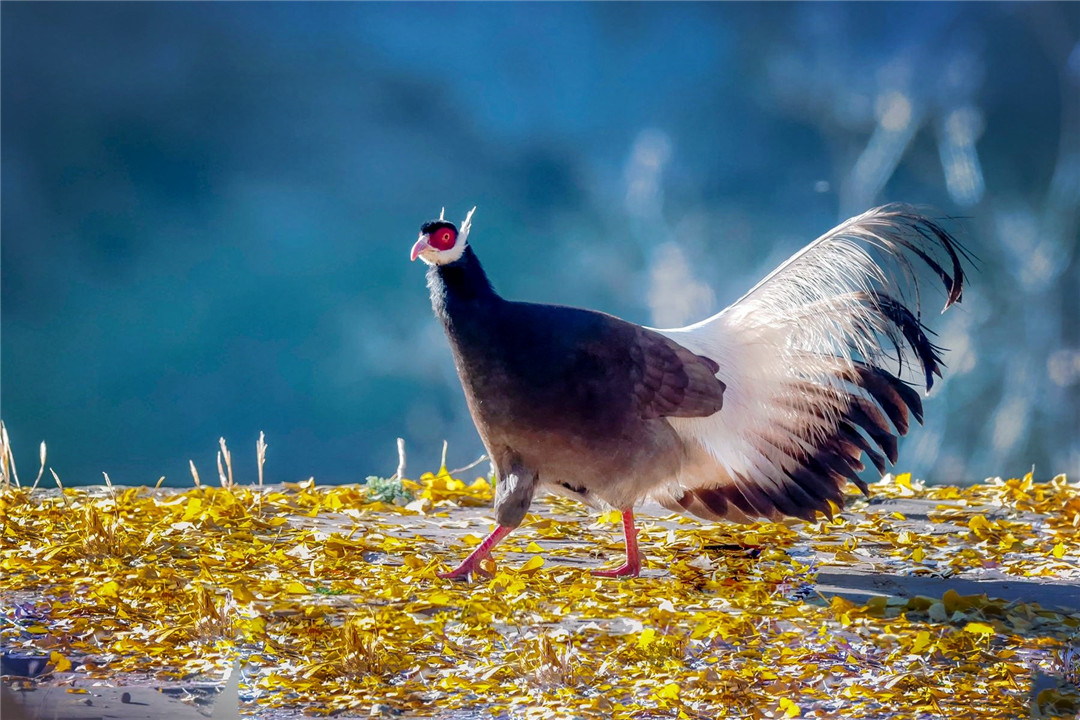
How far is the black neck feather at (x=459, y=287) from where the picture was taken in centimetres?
357

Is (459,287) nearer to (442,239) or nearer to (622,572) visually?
(442,239)

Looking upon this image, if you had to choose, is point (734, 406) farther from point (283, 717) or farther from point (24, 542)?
point (24, 542)

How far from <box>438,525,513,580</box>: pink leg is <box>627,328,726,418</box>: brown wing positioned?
2.19 feet

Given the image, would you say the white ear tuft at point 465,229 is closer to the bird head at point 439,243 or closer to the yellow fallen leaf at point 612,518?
the bird head at point 439,243

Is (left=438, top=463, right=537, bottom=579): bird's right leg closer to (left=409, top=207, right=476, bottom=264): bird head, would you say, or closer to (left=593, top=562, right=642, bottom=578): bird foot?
(left=593, top=562, right=642, bottom=578): bird foot

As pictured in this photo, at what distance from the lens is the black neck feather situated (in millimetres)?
3566

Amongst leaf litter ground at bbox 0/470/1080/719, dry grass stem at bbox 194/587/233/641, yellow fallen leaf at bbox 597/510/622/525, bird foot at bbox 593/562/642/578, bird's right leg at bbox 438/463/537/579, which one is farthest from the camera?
yellow fallen leaf at bbox 597/510/622/525

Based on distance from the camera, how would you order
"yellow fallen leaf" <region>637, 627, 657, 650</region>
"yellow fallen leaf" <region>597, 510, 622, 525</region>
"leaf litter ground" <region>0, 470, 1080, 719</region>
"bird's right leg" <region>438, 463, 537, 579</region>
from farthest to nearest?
"yellow fallen leaf" <region>597, 510, 622, 525</region>
"bird's right leg" <region>438, 463, 537, 579</region>
"yellow fallen leaf" <region>637, 627, 657, 650</region>
"leaf litter ground" <region>0, 470, 1080, 719</region>

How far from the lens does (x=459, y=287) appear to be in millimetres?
3574

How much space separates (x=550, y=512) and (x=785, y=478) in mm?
1488

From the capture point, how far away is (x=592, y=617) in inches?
130

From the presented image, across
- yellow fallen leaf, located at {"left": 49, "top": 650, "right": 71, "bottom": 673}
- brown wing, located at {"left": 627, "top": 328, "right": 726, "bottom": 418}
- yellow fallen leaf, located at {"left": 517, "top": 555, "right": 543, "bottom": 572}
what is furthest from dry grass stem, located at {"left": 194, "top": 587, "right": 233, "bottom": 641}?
brown wing, located at {"left": 627, "top": 328, "right": 726, "bottom": 418}

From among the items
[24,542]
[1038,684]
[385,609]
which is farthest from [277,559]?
[1038,684]

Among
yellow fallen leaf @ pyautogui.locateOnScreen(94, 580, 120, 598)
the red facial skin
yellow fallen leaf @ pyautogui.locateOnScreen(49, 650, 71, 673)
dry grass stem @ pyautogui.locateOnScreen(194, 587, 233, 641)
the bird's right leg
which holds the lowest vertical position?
yellow fallen leaf @ pyautogui.locateOnScreen(49, 650, 71, 673)
